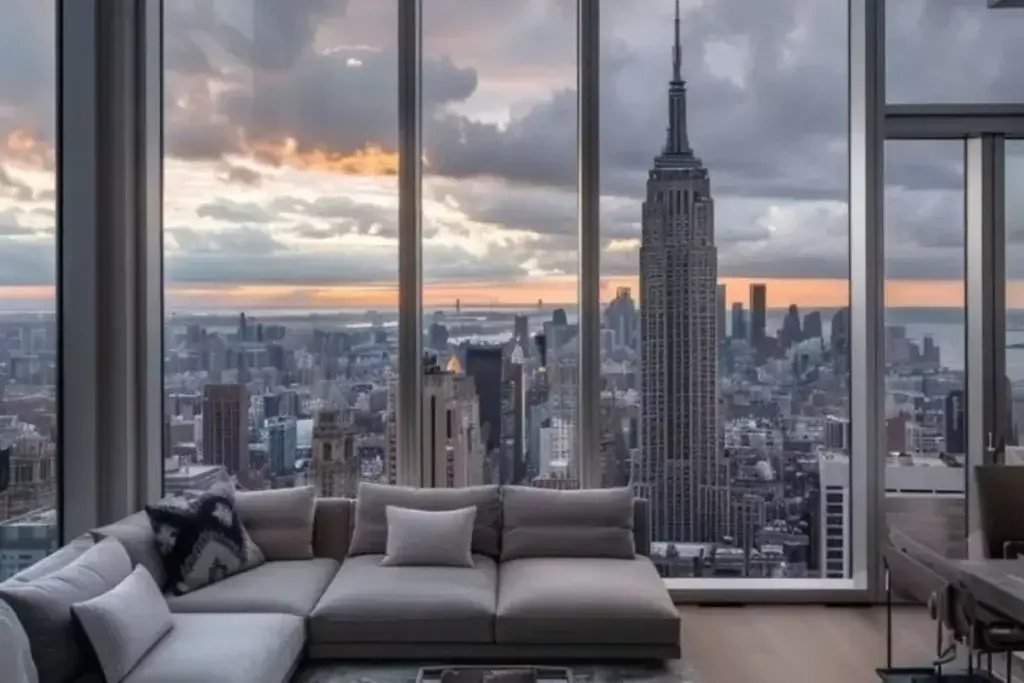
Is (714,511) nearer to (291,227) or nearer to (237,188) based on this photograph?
(291,227)

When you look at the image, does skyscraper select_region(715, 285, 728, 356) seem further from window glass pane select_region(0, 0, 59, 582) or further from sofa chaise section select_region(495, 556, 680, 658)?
window glass pane select_region(0, 0, 59, 582)

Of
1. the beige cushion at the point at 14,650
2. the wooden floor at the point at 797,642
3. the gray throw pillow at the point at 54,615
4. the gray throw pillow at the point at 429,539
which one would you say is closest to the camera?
the beige cushion at the point at 14,650

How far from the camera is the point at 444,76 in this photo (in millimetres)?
5422

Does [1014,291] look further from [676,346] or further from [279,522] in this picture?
[279,522]

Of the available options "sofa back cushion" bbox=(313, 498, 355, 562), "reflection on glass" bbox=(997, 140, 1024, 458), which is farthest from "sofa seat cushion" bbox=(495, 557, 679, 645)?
"reflection on glass" bbox=(997, 140, 1024, 458)

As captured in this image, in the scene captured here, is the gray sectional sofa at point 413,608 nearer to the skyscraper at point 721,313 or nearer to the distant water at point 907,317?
the distant water at point 907,317

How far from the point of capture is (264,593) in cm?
416

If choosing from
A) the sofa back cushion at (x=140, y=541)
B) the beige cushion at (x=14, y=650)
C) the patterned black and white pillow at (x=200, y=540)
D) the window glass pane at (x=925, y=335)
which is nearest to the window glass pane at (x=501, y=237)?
the patterned black and white pillow at (x=200, y=540)

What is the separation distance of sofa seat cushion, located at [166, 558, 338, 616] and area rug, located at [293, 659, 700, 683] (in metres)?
0.26

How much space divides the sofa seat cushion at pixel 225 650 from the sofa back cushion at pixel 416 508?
0.87 meters

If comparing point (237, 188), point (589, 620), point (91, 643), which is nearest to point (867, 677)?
point (589, 620)

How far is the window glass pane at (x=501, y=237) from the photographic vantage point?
17.8 feet

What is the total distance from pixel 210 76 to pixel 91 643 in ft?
11.2

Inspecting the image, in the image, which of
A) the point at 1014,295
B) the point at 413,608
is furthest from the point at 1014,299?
the point at 413,608
